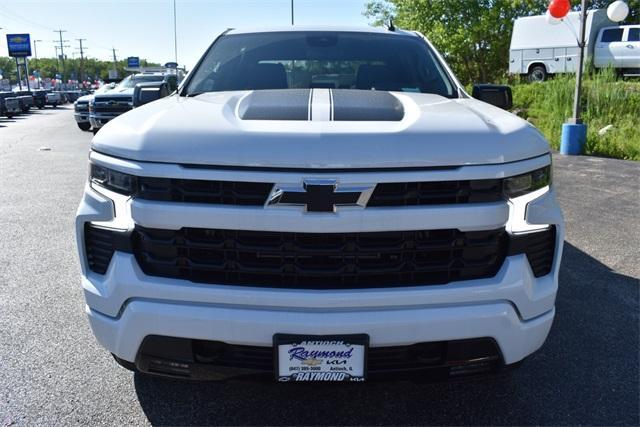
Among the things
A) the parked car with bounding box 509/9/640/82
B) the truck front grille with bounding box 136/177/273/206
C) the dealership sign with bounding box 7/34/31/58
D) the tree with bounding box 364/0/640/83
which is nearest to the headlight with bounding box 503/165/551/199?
the truck front grille with bounding box 136/177/273/206

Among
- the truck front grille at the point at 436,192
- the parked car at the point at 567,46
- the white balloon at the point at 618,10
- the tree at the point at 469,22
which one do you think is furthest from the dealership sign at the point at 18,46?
the truck front grille at the point at 436,192

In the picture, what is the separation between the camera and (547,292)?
7.31 feet

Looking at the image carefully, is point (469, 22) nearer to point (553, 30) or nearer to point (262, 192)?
point (553, 30)

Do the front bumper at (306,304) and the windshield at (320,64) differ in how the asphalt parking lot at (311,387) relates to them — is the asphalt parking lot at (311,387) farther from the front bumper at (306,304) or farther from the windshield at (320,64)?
the windshield at (320,64)

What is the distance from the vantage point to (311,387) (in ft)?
7.73

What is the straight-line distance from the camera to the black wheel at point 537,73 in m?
23.3

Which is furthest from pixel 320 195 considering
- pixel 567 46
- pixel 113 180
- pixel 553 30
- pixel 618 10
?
pixel 553 30

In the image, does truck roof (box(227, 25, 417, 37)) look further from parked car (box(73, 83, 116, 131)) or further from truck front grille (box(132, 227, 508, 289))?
parked car (box(73, 83, 116, 131))

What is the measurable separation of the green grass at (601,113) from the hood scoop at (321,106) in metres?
9.70

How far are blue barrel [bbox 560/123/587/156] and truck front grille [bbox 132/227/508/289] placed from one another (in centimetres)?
988

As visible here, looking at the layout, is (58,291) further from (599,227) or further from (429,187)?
(599,227)

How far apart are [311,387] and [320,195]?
88cm

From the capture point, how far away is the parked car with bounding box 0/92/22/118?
25.6 m

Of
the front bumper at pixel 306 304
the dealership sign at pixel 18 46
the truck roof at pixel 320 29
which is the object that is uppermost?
the dealership sign at pixel 18 46
